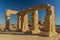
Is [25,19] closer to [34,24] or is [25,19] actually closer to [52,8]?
[34,24]

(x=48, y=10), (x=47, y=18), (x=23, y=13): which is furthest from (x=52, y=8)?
(x=23, y=13)

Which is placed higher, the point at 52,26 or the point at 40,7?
the point at 40,7

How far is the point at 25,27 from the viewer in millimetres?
21969

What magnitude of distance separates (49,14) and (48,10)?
1.86ft

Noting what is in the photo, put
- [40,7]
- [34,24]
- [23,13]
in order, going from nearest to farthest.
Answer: [40,7]
[34,24]
[23,13]

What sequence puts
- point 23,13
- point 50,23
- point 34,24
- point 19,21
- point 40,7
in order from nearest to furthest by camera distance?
point 50,23 → point 40,7 → point 34,24 → point 23,13 → point 19,21

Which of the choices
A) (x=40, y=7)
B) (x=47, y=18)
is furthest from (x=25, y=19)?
(x=47, y=18)

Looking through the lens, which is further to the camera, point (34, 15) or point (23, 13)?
point (23, 13)

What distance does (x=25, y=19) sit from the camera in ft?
72.5

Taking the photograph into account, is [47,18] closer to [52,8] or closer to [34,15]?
[52,8]

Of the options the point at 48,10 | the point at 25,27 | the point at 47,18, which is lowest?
the point at 25,27

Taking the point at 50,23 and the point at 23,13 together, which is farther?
the point at 23,13

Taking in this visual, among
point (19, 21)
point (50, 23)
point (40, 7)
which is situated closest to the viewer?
point (50, 23)

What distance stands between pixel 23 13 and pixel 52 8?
847cm
